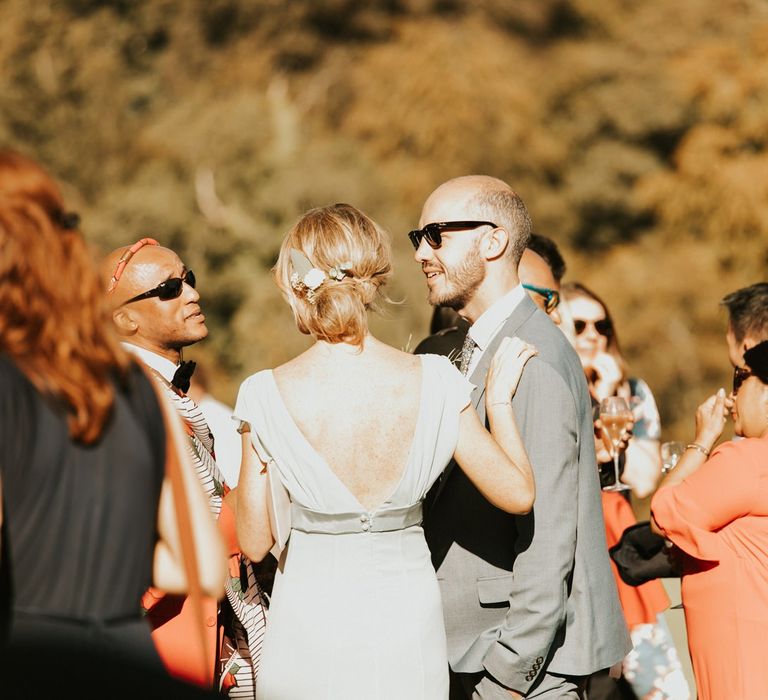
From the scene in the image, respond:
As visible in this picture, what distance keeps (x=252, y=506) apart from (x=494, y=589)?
72cm

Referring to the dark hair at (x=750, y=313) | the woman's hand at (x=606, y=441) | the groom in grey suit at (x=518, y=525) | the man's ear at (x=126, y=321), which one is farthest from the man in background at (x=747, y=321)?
the man's ear at (x=126, y=321)

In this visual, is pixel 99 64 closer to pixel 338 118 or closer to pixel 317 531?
pixel 338 118

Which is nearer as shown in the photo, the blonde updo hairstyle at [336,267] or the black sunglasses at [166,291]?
the blonde updo hairstyle at [336,267]

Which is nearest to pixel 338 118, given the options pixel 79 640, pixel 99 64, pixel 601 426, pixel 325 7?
pixel 325 7

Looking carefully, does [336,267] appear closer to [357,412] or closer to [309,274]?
[309,274]

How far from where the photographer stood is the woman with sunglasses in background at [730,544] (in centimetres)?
291

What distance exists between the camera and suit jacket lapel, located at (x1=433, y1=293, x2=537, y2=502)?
2842mm

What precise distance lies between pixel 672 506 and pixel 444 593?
77 cm

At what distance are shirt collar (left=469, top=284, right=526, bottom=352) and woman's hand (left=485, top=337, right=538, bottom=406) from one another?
220 millimetres

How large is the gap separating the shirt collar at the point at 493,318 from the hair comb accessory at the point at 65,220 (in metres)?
1.44

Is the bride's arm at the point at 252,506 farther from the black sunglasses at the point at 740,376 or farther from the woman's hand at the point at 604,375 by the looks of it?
the woman's hand at the point at 604,375

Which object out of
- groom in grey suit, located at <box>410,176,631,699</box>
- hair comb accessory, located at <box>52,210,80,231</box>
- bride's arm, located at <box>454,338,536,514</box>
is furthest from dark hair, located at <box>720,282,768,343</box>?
hair comb accessory, located at <box>52,210,80,231</box>

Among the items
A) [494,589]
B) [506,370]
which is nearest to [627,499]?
[494,589]

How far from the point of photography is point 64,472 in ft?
5.57
